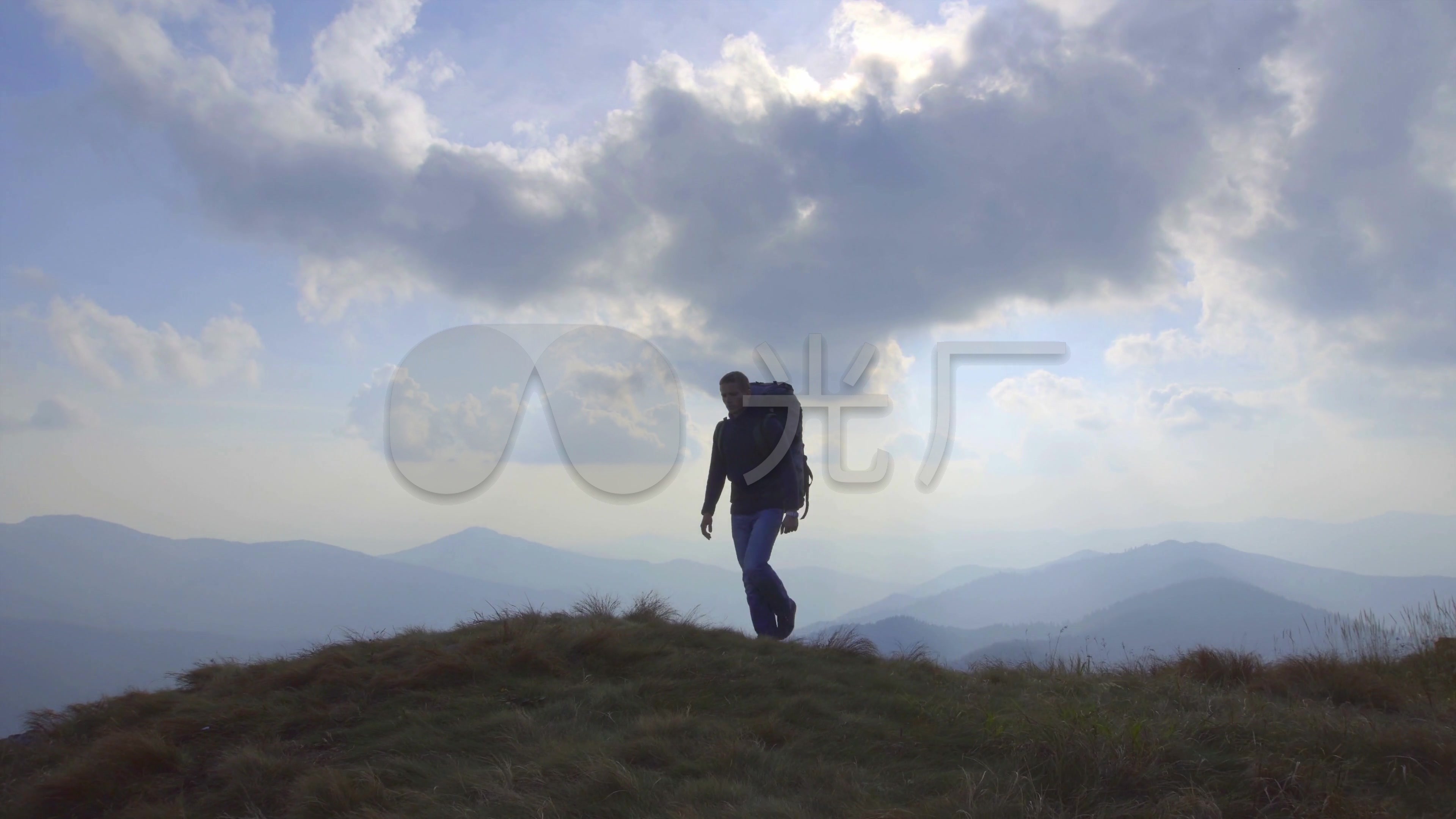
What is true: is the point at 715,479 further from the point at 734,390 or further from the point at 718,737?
the point at 718,737

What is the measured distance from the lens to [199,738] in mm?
5023

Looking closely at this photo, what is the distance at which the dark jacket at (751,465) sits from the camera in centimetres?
778

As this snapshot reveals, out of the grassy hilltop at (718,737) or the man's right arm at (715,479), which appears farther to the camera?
the man's right arm at (715,479)

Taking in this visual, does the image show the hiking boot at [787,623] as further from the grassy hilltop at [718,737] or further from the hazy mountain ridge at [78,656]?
the hazy mountain ridge at [78,656]

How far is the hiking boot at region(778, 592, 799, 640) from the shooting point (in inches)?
307

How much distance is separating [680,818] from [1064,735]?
197cm

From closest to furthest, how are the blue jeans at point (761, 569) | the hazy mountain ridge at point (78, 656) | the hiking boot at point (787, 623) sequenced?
1. the blue jeans at point (761, 569)
2. the hiking boot at point (787, 623)
3. the hazy mountain ridge at point (78, 656)

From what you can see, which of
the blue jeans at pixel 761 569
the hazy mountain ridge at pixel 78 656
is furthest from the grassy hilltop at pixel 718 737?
the hazy mountain ridge at pixel 78 656

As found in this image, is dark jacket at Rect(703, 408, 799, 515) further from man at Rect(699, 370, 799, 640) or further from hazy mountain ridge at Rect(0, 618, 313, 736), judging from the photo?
hazy mountain ridge at Rect(0, 618, 313, 736)

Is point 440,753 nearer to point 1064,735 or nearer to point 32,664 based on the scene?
point 1064,735

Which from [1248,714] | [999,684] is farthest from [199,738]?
[1248,714]

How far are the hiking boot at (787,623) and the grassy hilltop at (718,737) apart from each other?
659 mm

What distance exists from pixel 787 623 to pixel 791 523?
1.04 m

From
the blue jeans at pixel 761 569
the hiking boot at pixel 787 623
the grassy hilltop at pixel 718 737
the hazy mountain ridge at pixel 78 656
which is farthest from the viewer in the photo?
the hazy mountain ridge at pixel 78 656
